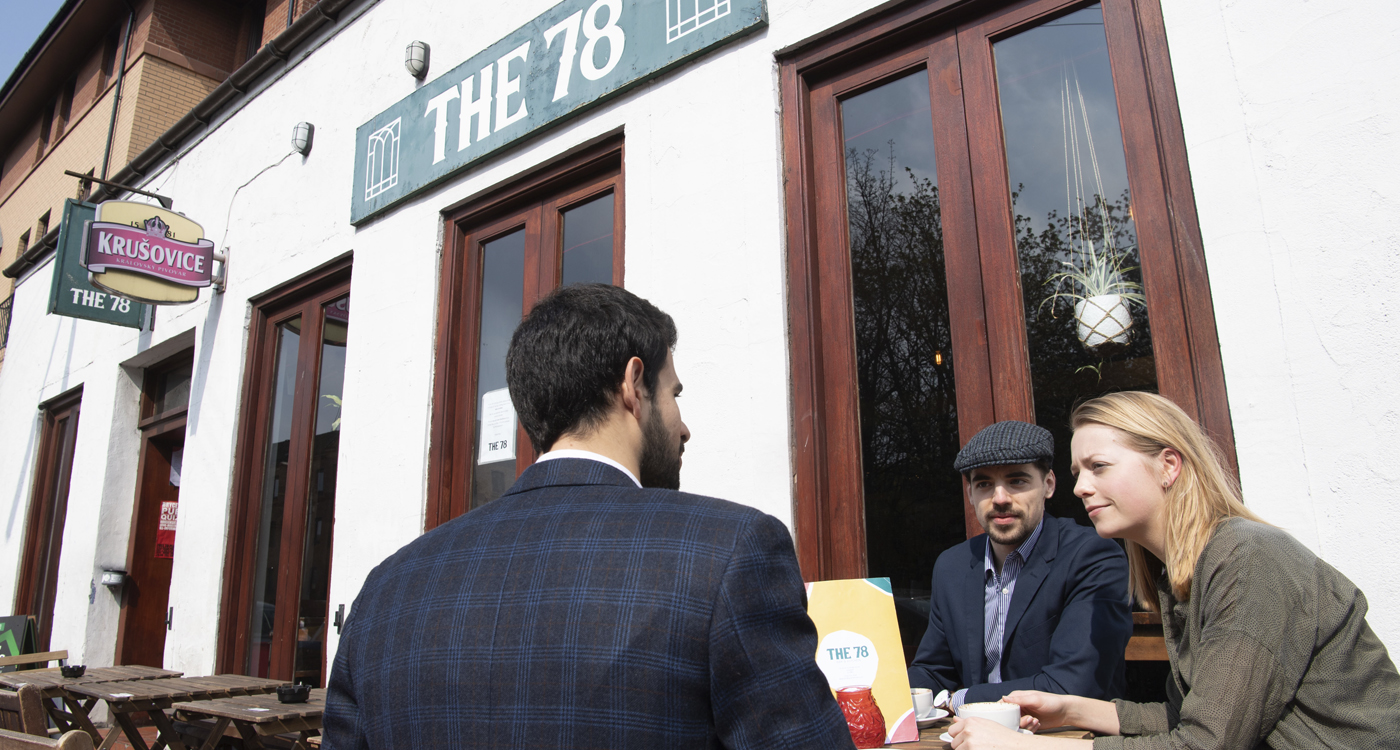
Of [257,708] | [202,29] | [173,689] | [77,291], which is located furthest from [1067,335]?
[202,29]

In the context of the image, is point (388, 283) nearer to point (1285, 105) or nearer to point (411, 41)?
point (411, 41)

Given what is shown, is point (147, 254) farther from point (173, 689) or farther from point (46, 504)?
point (46, 504)

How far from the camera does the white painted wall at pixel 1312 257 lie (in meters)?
2.27

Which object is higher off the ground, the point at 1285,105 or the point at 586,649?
the point at 1285,105

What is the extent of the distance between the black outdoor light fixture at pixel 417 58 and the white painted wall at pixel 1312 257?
455cm

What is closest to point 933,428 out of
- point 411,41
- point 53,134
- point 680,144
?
point 680,144

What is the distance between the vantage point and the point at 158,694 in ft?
13.7

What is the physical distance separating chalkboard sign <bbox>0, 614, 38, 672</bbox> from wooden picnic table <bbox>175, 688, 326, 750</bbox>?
5.91m

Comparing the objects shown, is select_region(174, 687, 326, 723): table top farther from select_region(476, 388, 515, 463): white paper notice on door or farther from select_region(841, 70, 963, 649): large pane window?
select_region(841, 70, 963, 649): large pane window

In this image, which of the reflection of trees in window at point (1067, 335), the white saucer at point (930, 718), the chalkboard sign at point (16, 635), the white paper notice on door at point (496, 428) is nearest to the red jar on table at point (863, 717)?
the white saucer at point (930, 718)

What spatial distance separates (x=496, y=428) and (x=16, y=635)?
6.97 m

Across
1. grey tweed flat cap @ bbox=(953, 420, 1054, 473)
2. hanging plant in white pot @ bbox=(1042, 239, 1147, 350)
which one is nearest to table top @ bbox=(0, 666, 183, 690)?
grey tweed flat cap @ bbox=(953, 420, 1054, 473)

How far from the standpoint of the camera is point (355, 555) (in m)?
5.19

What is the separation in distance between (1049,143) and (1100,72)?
0.94 ft
